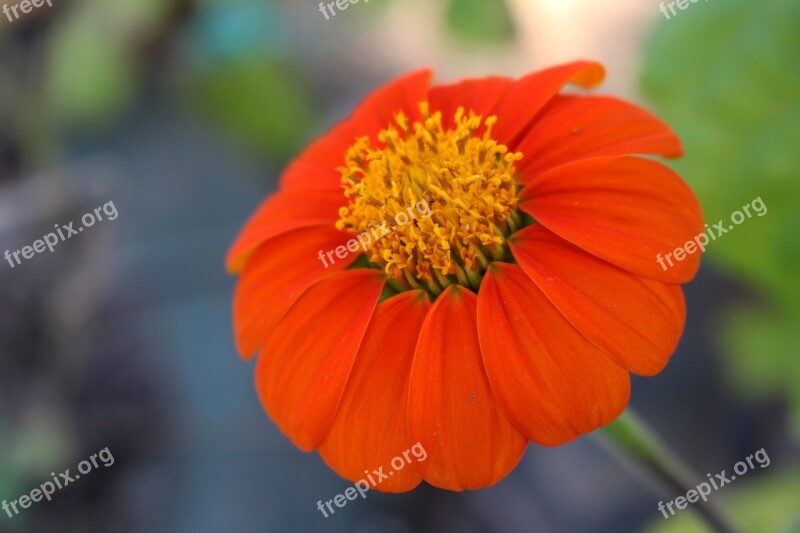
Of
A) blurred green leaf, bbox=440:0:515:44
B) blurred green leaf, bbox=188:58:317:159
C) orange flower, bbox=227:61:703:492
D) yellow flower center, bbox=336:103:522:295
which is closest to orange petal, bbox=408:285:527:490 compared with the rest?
orange flower, bbox=227:61:703:492

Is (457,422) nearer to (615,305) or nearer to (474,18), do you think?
(615,305)

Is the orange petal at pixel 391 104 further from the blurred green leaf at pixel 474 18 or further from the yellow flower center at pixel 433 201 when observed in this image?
the blurred green leaf at pixel 474 18

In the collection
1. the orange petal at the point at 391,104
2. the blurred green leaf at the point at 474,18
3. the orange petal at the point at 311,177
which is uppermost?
the blurred green leaf at the point at 474,18

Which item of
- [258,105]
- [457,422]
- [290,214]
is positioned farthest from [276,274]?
[258,105]

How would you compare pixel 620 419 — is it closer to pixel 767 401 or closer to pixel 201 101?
pixel 767 401

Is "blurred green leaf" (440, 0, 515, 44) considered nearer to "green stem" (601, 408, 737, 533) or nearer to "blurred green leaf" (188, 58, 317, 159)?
"blurred green leaf" (188, 58, 317, 159)

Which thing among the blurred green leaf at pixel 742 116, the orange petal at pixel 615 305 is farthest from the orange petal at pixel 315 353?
the blurred green leaf at pixel 742 116
